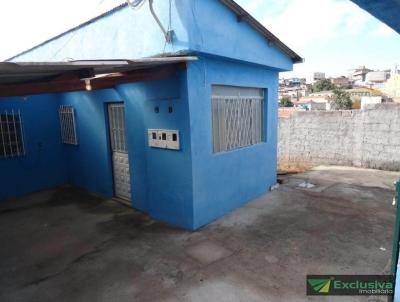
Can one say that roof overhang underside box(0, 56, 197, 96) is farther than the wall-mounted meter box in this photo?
No

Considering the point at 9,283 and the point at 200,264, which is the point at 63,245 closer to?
the point at 9,283

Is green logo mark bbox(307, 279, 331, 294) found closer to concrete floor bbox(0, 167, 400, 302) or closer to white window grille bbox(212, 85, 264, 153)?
concrete floor bbox(0, 167, 400, 302)

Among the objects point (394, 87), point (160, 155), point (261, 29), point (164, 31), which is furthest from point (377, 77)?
point (160, 155)

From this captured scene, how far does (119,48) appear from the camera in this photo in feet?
20.1

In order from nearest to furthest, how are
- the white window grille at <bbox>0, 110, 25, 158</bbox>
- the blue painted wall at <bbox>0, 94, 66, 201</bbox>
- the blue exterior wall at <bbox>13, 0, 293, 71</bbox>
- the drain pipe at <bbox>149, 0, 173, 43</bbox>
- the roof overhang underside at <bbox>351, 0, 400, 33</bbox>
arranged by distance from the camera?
the roof overhang underside at <bbox>351, 0, 400, 33</bbox> < the blue exterior wall at <bbox>13, 0, 293, 71</bbox> < the drain pipe at <bbox>149, 0, 173, 43</bbox> < the white window grille at <bbox>0, 110, 25, 158</bbox> < the blue painted wall at <bbox>0, 94, 66, 201</bbox>

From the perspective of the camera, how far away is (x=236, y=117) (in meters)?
6.31

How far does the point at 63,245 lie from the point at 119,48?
166 inches

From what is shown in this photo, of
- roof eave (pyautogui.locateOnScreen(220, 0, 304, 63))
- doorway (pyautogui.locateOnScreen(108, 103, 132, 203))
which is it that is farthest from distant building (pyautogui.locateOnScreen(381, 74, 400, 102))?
doorway (pyautogui.locateOnScreen(108, 103, 132, 203))

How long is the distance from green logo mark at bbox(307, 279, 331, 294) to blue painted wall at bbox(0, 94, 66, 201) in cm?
776

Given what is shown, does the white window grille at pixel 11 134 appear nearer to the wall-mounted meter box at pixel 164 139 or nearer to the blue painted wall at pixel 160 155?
the blue painted wall at pixel 160 155

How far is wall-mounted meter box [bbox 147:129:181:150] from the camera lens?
512 cm

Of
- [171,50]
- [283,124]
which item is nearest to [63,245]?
[171,50]

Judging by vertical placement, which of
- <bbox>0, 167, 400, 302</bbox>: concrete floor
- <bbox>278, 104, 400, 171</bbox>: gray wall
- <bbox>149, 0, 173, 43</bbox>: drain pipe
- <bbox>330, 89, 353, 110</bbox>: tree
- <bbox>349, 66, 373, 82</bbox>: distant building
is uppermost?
<bbox>349, 66, 373, 82</bbox>: distant building

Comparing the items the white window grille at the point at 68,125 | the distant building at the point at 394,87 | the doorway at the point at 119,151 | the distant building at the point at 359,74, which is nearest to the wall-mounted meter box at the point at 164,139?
the doorway at the point at 119,151
